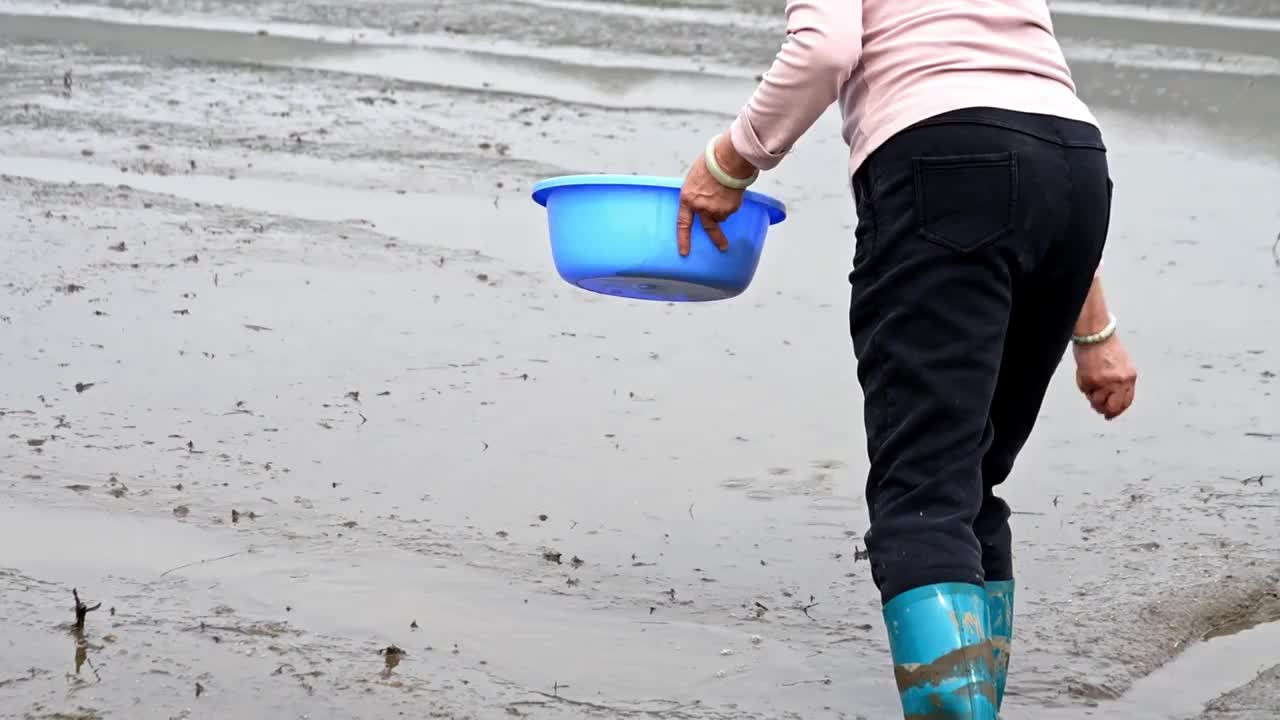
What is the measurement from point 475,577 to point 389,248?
2.75m

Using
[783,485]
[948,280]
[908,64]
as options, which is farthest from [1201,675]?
[908,64]

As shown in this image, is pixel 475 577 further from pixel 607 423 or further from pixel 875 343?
pixel 875 343

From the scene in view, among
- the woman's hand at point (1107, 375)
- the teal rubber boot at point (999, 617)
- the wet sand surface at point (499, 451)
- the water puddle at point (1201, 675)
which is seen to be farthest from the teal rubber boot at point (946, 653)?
the water puddle at point (1201, 675)

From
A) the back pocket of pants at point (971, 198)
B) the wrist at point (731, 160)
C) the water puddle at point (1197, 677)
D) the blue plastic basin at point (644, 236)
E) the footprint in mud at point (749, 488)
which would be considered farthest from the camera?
the footprint in mud at point (749, 488)

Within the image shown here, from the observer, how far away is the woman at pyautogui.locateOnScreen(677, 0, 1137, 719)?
2250 millimetres

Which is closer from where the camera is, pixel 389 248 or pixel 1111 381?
pixel 1111 381

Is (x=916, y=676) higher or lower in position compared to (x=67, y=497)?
higher

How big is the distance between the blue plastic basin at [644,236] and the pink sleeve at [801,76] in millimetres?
→ 275

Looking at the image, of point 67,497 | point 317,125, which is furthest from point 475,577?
point 317,125

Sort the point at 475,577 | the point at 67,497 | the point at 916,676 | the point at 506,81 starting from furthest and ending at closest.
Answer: the point at 506,81 → the point at 67,497 → the point at 475,577 → the point at 916,676

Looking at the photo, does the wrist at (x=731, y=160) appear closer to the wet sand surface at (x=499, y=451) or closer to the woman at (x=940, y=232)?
the woman at (x=940, y=232)

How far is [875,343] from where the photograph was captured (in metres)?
2.32

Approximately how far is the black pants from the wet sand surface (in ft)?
3.09

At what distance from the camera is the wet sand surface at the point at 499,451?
Answer: 10.8ft
